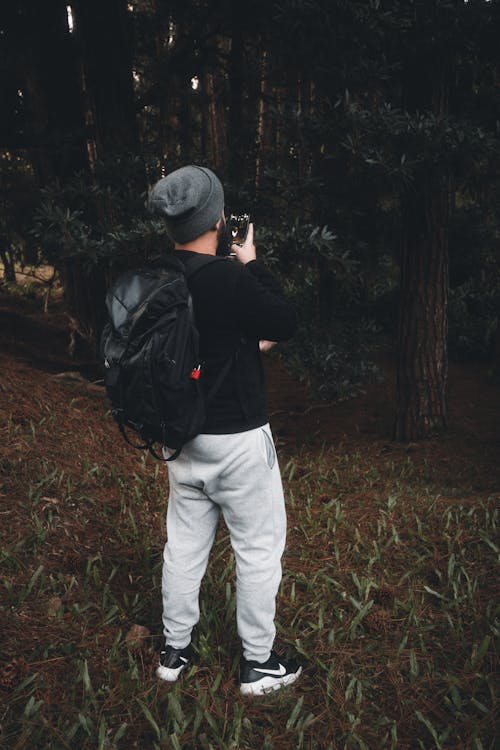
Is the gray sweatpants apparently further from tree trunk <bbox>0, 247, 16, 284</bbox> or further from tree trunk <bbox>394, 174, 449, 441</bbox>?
tree trunk <bbox>0, 247, 16, 284</bbox>

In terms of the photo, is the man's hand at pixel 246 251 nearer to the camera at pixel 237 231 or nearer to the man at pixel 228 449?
the man at pixel 228 449

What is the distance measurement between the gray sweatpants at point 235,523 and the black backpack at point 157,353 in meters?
0.20

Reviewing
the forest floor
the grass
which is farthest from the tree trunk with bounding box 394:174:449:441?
the grass

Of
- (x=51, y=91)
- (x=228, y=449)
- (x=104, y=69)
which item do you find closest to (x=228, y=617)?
(x=228, y=449)

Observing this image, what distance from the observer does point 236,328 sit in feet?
7.58

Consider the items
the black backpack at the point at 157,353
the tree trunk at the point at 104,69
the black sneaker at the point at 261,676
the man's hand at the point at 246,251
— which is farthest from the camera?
the tree trunk at the point at 104,69

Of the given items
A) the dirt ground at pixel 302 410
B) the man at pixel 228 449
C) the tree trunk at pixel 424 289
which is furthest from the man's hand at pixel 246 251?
the tree trunk at pixel 424 289

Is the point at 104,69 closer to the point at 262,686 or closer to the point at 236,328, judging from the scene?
the point at 236,328

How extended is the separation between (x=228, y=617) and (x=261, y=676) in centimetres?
44

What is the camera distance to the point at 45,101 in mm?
6434

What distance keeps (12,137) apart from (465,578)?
5.35m

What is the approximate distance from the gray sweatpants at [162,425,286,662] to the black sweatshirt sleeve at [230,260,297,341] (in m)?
0.40

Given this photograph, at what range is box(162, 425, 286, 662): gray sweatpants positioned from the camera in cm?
240

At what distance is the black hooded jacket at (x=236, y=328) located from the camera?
2240 mm
